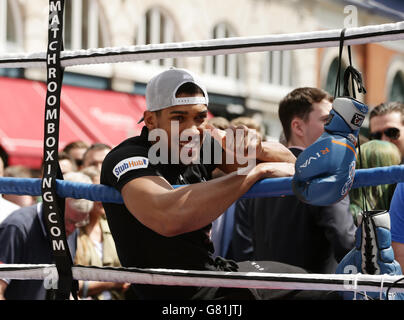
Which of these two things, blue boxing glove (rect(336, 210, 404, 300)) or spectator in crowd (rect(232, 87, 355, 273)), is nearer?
blue boxing glove (rect(336, 210, 404, 300))

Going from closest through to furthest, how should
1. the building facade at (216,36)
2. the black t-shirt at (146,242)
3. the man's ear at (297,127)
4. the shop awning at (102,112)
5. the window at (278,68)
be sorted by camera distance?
the black t-shirt at (146,242) < the man's ear at (297,127) < the shop awning at (102,112) < the building facade at (216,36) < the window at (278,68)

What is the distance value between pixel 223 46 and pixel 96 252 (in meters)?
2.57

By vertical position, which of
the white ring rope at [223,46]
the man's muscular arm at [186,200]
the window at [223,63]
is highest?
the window at [223,63]

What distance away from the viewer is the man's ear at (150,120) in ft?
8.55

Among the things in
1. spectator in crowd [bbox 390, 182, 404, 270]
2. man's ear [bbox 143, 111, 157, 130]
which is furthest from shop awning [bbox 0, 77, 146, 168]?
spectator in crowd [bbox 390, 182, 404, 270]

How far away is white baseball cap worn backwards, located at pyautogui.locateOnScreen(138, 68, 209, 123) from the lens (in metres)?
2.53

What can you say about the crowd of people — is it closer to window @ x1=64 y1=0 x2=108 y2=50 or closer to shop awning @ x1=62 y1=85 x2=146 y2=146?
shop awning @ x1=62 y1=85 x2=146 y2=146

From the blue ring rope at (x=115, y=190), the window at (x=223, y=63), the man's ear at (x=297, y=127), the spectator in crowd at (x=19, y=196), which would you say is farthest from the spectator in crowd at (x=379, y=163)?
the window at (x=223, y=63)

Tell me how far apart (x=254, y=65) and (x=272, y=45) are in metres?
14.2

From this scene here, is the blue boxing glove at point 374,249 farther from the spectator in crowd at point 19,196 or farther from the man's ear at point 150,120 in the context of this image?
the spectator in crowd at point 19,196

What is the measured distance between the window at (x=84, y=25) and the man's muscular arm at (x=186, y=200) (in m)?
10.9

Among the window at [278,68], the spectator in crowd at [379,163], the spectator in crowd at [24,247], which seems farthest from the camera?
the window at [278,68]

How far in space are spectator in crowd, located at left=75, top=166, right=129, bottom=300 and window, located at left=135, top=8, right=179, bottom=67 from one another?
966cm

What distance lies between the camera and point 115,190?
7.73 feet
